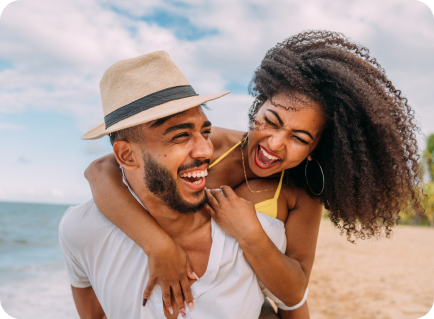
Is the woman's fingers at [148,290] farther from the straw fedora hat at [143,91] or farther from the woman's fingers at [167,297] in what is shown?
the straw fedora hat at [143,91]

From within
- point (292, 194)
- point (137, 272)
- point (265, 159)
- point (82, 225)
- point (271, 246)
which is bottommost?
point (137, 272)

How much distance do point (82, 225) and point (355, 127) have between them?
219 cm

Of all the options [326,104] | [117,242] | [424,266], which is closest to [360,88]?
[326,104]

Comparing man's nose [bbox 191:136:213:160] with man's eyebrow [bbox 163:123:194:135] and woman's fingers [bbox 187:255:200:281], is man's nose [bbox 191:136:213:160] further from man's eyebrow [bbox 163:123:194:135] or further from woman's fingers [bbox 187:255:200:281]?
woman's fingers [bbox 187:255:200:281]

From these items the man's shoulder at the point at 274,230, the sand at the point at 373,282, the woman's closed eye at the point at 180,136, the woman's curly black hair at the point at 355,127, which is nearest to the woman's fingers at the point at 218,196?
the man's shoulder at the point at 274,230

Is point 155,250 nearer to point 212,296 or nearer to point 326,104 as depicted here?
point 212,296

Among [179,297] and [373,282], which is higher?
[179,297]

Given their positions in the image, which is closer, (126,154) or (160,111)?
(160,111)

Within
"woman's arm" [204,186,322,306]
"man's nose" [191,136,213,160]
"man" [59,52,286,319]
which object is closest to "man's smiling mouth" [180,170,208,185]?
"man" [59,52,286,319]

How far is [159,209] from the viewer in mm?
2416

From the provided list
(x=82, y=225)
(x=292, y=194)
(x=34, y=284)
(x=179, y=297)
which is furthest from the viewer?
(x=34, y=284)

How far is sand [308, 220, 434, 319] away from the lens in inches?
293

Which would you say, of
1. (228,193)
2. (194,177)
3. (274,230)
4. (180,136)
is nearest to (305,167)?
(274,230)

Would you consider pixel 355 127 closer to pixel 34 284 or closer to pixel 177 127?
pixel 177 127
